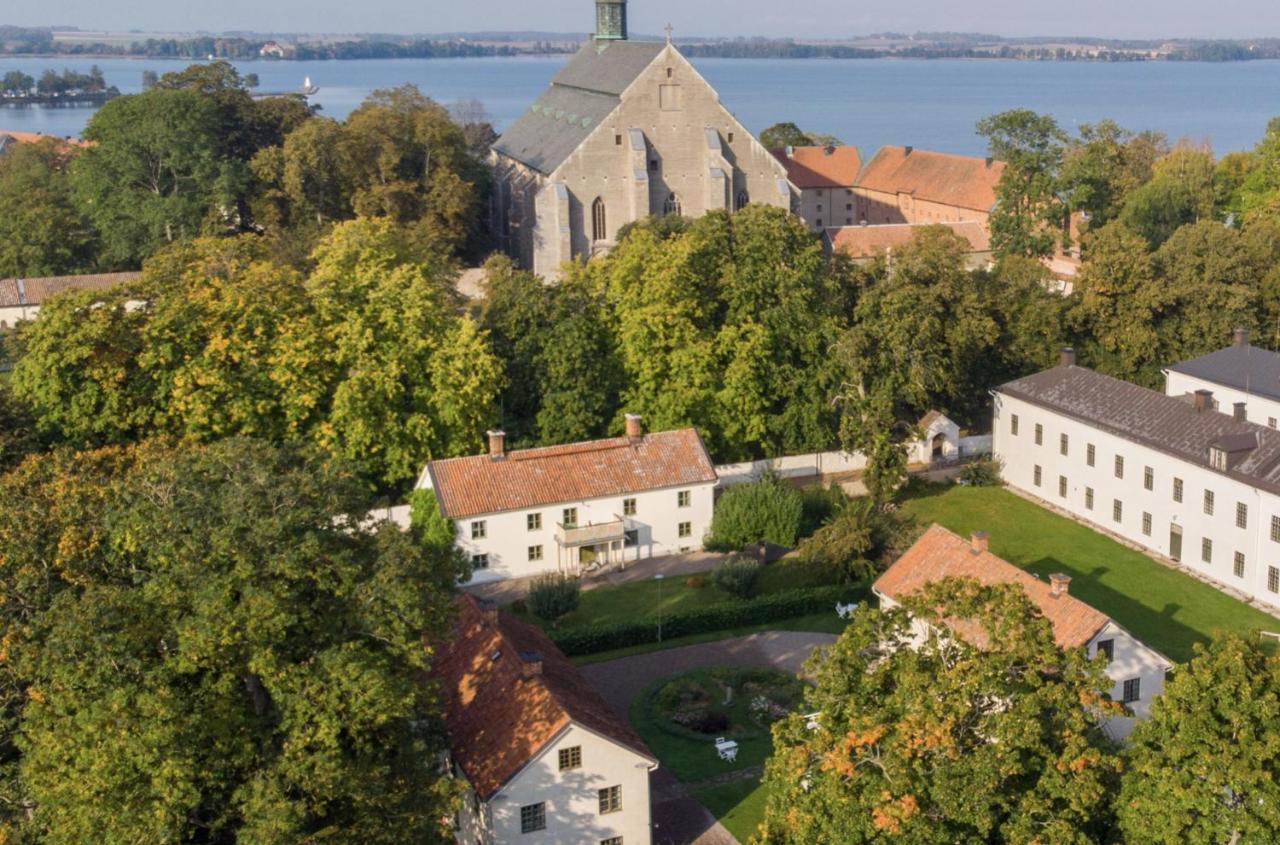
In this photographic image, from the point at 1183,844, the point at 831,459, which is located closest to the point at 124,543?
the point at 1183,844

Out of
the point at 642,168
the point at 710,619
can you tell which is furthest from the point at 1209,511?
the point at 642,168

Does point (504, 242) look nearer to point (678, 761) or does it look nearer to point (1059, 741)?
point (678, 761)

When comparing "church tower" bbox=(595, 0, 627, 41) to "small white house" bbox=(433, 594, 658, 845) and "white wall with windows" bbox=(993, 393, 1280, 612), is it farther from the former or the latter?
"small white house" bbox=(433, 594, 658, 845)

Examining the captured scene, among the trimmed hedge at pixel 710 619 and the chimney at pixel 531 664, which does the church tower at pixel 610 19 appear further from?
the chimney at pixel 531 664

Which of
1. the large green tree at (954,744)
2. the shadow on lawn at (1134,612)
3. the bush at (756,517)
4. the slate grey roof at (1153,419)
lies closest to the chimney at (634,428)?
the bush at (756,517)

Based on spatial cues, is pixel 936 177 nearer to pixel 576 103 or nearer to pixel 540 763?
pixel 576 103
